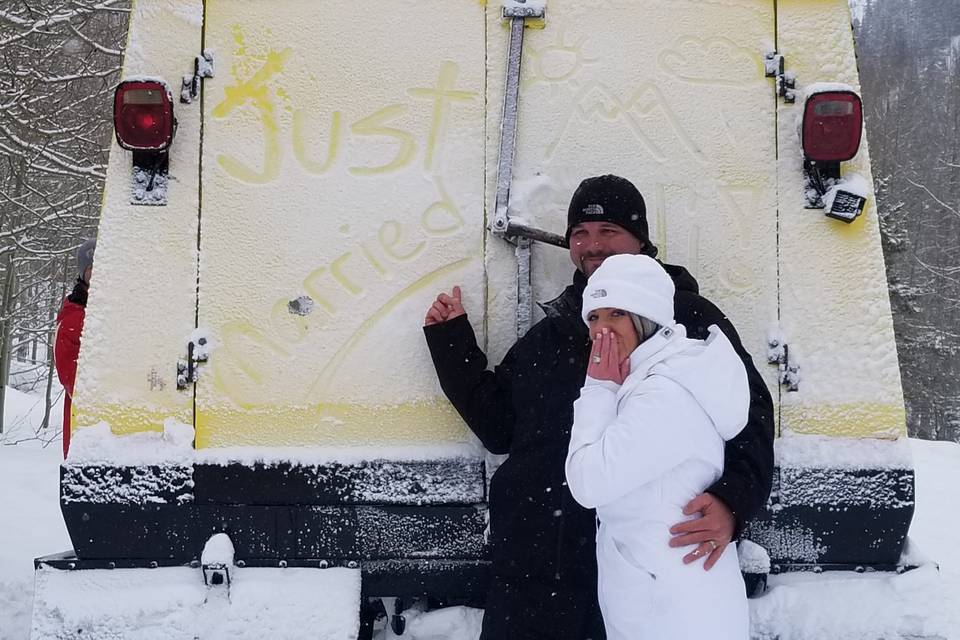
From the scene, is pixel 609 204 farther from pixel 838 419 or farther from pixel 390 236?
pixel 838 419

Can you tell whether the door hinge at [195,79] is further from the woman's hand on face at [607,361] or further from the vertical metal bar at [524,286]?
the woman's hand on face at [607,361]

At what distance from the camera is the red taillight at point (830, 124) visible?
2164mm

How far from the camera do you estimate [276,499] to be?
7.16 ft

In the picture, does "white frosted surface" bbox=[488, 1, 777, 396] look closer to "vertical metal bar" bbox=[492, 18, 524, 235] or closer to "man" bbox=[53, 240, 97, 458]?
"vertical metal bar" bbox=[492, 18, 524, 235]

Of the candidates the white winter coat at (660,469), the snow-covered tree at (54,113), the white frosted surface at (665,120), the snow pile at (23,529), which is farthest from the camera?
the snow-covered tree at (54,113)

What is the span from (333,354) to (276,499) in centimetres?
43

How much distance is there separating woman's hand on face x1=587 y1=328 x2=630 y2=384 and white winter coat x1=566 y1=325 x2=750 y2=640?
0.07 ft

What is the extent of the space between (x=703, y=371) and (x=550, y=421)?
489 millimetres

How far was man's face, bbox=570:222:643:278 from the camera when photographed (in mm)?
2174

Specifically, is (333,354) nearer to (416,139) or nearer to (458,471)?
(458,471)

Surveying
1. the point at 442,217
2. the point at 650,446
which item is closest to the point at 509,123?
the point at 442,217

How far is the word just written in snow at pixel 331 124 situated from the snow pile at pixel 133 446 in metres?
0.75

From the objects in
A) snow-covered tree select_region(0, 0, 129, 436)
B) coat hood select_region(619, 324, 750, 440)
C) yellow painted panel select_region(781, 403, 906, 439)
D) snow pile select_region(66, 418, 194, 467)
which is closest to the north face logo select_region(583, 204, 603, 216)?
coat hood select_region(619, 324, 750, 440)

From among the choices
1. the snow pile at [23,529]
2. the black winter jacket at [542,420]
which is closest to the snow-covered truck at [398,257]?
the black winter jacket at [542,420]
